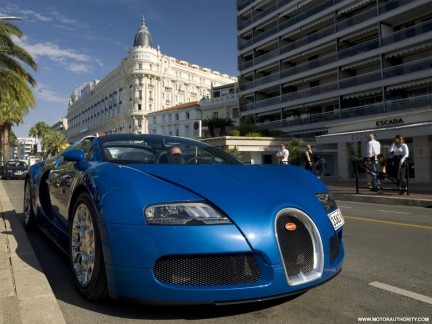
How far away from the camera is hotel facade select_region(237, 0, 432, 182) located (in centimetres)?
2412

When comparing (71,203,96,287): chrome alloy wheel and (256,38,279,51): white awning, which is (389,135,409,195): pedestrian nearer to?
(71,203,96,287): chrome alloy wheel

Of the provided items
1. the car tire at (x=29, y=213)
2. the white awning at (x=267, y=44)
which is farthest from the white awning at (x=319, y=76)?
the car tire at (x=29, y=213)

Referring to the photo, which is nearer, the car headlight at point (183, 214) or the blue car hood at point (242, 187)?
the car headlight at point (183, 214)

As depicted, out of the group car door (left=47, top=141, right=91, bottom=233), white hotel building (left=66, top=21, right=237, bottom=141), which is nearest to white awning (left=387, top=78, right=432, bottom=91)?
car door (left=47, top=141, right=91, bottom=233)

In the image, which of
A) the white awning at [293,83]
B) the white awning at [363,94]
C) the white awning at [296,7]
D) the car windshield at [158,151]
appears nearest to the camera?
the car windshield at [158,151]

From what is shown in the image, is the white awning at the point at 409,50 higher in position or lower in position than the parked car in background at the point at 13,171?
higher

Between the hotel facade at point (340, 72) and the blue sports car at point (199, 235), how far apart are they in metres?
19.2

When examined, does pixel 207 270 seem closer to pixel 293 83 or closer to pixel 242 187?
pixel 242 187

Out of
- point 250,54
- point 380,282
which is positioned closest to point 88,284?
point 380,282

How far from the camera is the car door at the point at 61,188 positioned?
3.33 metres

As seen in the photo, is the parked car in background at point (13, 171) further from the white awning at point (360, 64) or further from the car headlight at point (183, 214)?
Result: the white awning at point (360, 64)

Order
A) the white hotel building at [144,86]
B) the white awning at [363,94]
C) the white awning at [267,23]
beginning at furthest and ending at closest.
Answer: the white hotel building at [144,86] < the white awning at [267,23] < the white awning at [363,94]

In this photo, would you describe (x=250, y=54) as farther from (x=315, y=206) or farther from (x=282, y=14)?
(x=315, y=206)

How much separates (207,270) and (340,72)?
38502 millimetres
